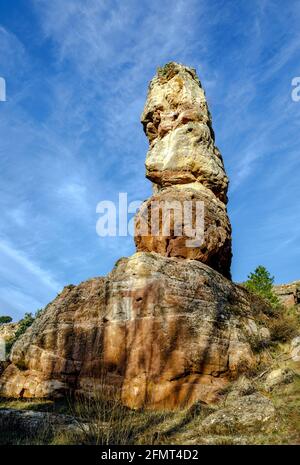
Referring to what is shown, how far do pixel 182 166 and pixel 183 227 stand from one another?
15.9 feet

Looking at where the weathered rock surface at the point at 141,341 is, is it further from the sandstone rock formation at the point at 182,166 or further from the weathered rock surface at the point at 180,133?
the weathered rock surface at the point at 180,133

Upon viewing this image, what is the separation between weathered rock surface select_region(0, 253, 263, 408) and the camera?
15.7 meters

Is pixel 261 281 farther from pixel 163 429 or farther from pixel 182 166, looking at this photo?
pixel 163 429

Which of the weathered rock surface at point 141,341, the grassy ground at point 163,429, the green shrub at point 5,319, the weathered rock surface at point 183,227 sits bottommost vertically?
the grassy ground at point 163,429

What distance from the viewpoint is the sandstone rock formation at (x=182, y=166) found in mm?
21641

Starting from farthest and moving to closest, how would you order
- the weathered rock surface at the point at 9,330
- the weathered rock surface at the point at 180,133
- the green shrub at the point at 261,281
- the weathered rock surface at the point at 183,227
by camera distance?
1. the weathered rock surface at the point at 9,330
2. the green shrub at the point at 261,281
3. the weathered rock surface at the point at 180,133
4. the weathered rock surface at the point at 183,227

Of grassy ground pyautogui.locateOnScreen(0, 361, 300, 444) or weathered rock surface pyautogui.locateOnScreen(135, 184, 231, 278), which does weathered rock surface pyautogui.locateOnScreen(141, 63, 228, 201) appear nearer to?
weathered rock surface pyautogui.locateOnScreen(135, 184, 231, 278)

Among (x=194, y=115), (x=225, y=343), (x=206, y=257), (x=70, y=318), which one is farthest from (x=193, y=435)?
(x=194, y=115)

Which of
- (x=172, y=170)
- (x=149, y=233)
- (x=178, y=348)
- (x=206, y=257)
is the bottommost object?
(x=178, y=348)

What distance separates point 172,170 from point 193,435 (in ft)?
54.2

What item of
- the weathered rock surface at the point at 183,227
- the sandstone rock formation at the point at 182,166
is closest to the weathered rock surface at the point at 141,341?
the weathered rock surface at the point at 183,227
